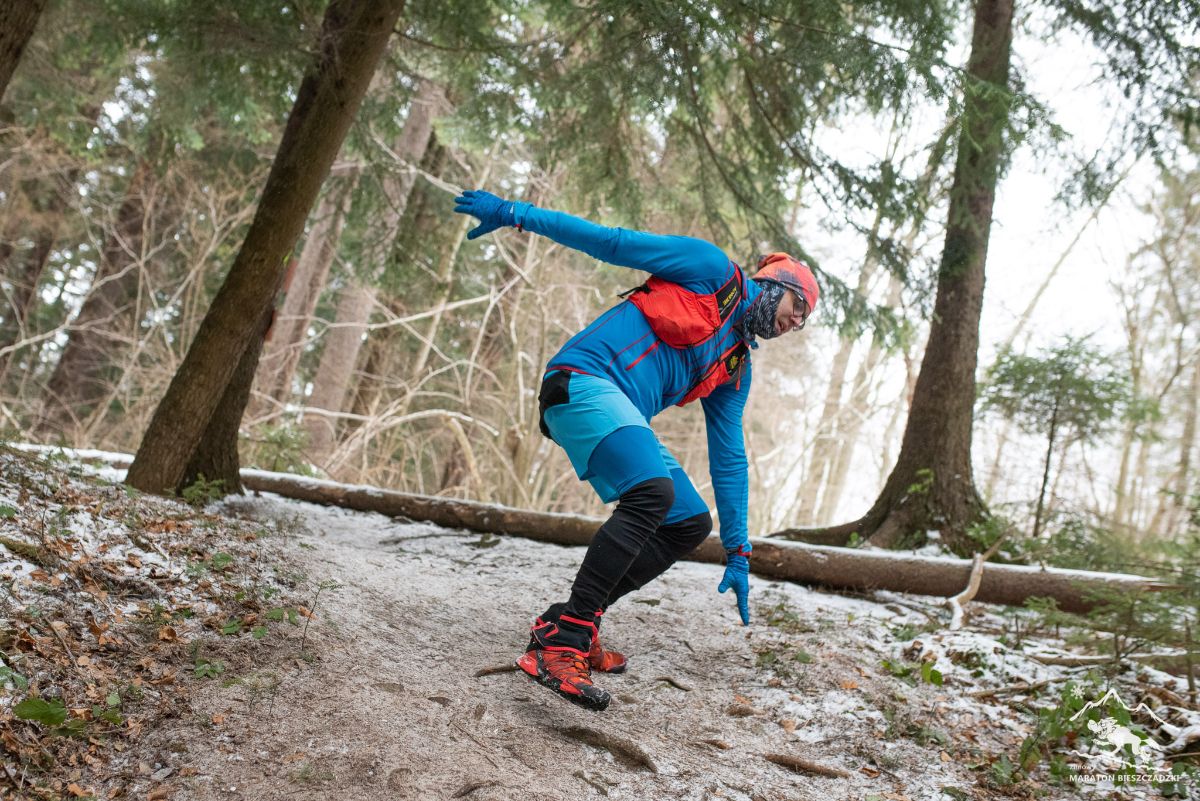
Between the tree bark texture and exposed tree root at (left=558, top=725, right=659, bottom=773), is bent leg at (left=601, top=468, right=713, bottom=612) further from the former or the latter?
the tree bark texture

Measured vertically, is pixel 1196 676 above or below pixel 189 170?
below

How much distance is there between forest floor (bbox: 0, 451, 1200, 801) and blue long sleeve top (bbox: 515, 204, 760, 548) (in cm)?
133

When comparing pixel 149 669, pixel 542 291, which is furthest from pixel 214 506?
pixel 542 291

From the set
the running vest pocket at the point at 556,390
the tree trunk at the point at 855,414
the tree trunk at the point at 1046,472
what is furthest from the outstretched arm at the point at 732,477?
the tree trunk at the point at 855,414

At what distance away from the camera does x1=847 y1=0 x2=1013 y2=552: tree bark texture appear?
6.66 meters

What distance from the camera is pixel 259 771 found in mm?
2381

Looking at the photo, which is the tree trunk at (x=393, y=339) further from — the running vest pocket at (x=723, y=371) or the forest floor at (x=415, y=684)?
the running vest pocket at (x=723, y=371)

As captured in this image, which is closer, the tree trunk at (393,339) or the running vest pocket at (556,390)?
the running vest pocket at (556,390)

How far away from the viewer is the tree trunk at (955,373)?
6.66 m

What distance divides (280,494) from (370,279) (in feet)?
7.39

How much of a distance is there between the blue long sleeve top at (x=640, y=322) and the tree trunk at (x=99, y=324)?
11780 millimetres


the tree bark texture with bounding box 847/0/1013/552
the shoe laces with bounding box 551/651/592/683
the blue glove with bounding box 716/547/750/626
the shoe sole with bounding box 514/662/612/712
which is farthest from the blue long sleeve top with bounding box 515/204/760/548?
the tree bark texture with bounding box 847/0/1013/552

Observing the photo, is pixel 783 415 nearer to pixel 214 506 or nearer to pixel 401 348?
pixel 401 348

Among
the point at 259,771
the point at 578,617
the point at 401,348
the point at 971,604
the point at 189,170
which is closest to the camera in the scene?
the point at 259,771
